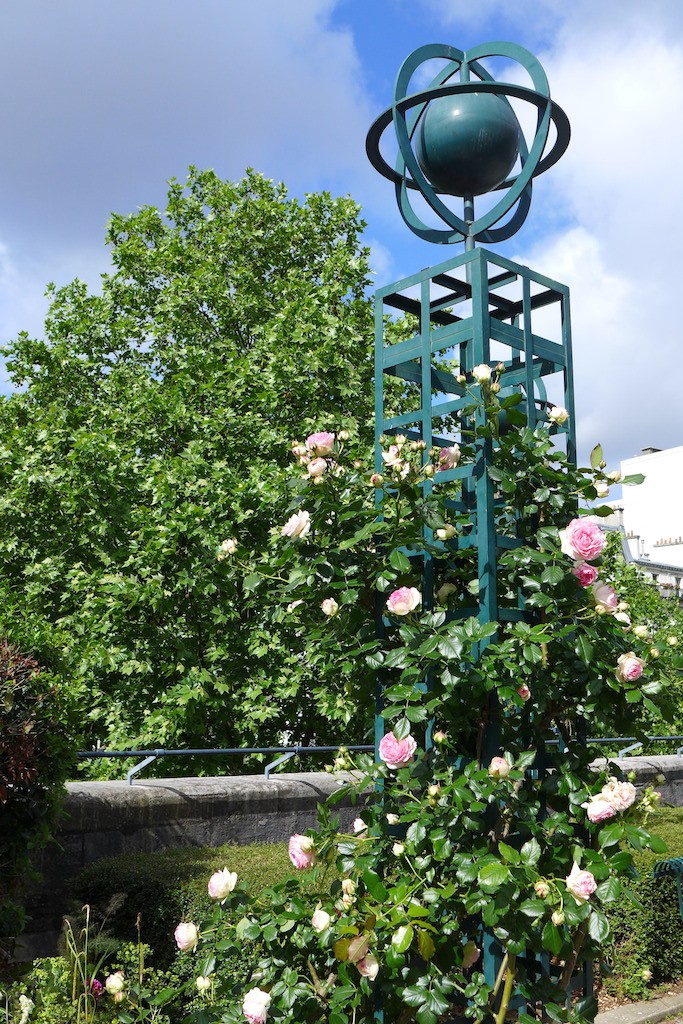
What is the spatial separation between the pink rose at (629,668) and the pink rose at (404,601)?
2.20ft

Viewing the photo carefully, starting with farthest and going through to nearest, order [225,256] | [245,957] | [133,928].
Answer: [225,256] → [133,928] → [245,957]

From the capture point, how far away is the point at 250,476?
9.87m

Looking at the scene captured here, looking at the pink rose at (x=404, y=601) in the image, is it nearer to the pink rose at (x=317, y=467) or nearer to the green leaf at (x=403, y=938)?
the pink rose at (x=317, y=467)

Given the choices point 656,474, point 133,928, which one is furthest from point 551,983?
point 656,474

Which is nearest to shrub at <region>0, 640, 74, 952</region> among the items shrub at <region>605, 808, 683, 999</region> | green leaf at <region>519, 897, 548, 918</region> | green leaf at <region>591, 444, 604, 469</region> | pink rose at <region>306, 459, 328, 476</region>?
pink rose at <region>306, 459, 328, 476</region>

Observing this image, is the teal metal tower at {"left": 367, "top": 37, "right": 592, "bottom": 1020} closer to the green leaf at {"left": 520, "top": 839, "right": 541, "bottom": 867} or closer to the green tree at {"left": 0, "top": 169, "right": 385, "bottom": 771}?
the green leaf at {"left": 520, "top": 839, "right": 541, "bottom": 867}

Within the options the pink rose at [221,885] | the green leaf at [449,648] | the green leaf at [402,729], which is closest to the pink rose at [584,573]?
the green leaf at [449,648]

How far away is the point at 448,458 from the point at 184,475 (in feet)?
22.9

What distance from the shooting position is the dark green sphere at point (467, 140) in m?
3.43

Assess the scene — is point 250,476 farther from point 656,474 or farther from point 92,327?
point 656,474

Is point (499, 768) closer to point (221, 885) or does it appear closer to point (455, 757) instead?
point (455, 757)

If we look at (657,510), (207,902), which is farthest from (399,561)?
(657,510)

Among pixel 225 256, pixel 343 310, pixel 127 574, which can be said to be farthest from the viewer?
pixel 225 256

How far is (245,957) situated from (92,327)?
11.9m
